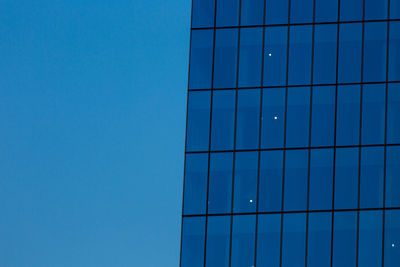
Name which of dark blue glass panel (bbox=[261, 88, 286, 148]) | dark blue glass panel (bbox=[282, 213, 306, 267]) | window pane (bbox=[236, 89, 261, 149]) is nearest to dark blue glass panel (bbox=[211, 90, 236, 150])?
window pane (bbox=[236, 89, 261, 149])

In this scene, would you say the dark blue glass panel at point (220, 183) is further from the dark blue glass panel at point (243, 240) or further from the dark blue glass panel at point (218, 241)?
the dark blue glass panel at point (243, 240)

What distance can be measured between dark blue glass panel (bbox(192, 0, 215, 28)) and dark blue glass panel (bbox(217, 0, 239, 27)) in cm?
47

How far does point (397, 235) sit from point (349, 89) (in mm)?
9911

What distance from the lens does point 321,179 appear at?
6341 centimetres

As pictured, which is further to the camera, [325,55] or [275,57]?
[275,57]

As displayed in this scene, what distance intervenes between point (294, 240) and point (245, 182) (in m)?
4.93

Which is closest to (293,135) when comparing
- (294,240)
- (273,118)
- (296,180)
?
(273,118)

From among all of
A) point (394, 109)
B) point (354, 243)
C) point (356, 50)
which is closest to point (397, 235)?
point (354, 243)

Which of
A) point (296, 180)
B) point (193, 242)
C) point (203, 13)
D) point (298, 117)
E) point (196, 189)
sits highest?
point (203, 13)

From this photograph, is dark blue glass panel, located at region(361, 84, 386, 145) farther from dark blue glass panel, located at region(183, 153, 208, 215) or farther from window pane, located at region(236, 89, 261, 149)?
dark blue glass panel, located at region(183, 153, 208, 215)

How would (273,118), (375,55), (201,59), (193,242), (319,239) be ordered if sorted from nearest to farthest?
1. (319,239)
2. (193,242)
3. (375,55)
4. (273,118)
5. (201,59)

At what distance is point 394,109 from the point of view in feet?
209

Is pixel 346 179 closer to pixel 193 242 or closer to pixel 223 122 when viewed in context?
pixel 223 122

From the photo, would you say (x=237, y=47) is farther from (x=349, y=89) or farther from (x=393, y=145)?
(x=393, y=145)
